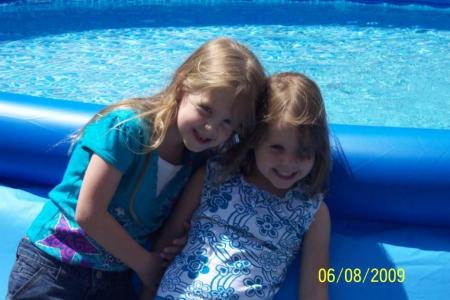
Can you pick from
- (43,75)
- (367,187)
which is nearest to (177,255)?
(367,187)

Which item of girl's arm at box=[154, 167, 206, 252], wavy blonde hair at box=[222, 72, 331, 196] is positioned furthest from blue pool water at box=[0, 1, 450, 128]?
wavy blonde hair at box=[222, 72, 331, 196]

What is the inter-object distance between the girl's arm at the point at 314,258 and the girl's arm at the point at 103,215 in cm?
51

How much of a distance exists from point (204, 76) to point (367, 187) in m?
0.73

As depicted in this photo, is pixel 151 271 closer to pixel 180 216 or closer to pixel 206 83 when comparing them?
pixel 180 216

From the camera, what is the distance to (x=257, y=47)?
566 centimetres

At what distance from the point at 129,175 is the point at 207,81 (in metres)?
0.37

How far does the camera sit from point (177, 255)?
1.87 m

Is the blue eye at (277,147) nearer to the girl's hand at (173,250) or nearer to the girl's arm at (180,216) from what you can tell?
the girl's arm at (180,216)

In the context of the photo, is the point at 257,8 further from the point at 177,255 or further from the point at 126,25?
the point at 177,255

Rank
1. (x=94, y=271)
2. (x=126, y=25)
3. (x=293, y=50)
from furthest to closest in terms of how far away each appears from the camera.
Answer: (x=126, y=25) → (x=293, y=50) → (x=94, y=271)

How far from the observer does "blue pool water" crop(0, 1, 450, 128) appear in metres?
4.38

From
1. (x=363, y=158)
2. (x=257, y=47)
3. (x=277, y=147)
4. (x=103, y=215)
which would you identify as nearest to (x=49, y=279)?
(x=103, y=215)

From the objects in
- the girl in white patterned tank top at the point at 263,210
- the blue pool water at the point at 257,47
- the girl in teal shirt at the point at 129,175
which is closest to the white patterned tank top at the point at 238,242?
the girl in white patterned tank top at the point at 263,210

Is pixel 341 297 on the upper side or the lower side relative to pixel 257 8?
lower
